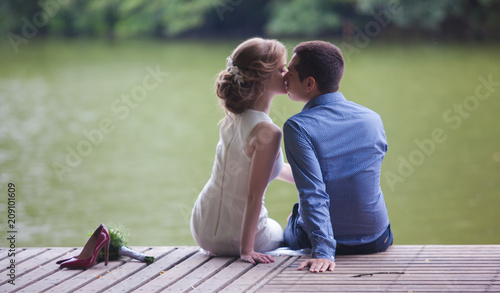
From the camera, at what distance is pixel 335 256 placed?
2895mm

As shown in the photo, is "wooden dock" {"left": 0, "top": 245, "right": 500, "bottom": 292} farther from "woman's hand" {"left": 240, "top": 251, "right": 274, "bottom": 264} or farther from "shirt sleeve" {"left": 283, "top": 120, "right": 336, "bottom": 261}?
"shirt sleeve" {"left": 283, "top": 120, "right": 336, "bottom": 261}

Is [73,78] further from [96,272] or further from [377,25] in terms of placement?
[96,272]

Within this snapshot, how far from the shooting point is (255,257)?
9.36ft

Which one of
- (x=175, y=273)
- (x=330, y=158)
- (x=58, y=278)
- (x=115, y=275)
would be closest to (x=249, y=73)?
(x=330, y=158)

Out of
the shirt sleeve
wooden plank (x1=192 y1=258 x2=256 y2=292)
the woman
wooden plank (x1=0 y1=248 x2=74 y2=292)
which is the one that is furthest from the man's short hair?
wooden plank (x1=0 y1=248 x2=74 y2=292)

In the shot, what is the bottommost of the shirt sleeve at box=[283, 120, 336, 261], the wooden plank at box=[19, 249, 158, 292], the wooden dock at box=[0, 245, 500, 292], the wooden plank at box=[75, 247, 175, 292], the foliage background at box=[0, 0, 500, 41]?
the wooden dock at box=[0, 245, 500, 292]

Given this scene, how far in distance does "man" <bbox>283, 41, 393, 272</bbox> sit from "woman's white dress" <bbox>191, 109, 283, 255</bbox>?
7.8 inches

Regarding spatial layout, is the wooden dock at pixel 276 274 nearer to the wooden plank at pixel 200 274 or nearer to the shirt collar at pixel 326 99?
the wooden plank at pixel 200 274

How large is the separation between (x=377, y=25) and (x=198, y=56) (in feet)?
25.8

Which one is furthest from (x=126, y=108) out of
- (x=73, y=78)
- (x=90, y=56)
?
(x=90, y=56)

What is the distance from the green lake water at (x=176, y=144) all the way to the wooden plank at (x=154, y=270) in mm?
776

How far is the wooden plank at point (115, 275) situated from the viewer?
2.63m

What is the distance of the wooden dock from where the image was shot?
99.5 inches

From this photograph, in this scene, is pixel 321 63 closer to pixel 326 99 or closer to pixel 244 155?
pixel 326 99
